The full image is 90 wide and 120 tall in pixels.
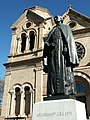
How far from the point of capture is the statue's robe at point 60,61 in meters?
6.82

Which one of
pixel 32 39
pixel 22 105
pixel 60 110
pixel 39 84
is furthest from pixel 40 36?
pixel 60 110

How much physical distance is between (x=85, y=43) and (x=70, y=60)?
14.7m

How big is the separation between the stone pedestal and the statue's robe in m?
0.65

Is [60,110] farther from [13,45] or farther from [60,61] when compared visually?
[13,45]

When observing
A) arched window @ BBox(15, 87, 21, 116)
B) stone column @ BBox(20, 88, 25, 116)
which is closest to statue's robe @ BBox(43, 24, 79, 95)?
stone column @ BBox(20, 88, 25, 116)

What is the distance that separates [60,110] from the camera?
5941 mm

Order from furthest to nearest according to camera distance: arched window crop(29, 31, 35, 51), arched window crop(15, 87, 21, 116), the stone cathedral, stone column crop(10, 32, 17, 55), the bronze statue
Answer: stone column crop(10, 32, 17, 55) < arched window crop(29, 31, 35, 51) < arched window crop(15, 87, 21, 116) < the stone cathedral < the bronze statue

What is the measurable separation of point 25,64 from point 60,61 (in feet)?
53.0

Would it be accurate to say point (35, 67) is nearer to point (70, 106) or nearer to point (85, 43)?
point (85, 43)

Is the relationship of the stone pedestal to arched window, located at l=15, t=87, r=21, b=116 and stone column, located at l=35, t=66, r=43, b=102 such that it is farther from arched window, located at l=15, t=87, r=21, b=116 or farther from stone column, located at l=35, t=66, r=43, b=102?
arched window, located at l=15, t=87, r=21, b=116

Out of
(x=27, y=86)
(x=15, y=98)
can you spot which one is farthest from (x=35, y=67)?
(x=15, y=98)

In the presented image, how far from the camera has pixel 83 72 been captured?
19594 millimetres

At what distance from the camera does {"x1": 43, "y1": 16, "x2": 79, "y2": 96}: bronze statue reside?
6809 millimetres

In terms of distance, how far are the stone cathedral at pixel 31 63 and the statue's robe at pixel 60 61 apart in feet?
40.1
